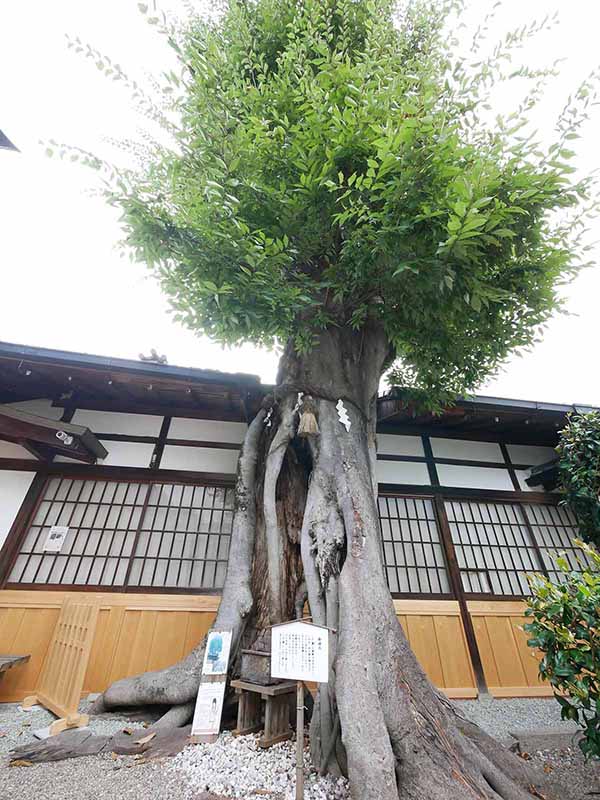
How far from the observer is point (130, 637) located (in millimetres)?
3771

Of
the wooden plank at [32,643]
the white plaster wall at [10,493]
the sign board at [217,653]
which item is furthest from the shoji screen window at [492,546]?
the white plaster wall at [10,493]

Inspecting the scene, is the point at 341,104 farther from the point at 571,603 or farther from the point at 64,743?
the point at 64,743

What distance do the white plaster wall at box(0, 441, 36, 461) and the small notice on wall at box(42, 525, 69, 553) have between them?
38.8 inches

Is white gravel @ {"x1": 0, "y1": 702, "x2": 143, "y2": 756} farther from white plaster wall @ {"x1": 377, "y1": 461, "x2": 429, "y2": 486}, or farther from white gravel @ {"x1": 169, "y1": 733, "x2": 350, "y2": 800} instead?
white plaster wall @ {"x1": 377, "y1": 461, "x2": 429, "y2": 486}

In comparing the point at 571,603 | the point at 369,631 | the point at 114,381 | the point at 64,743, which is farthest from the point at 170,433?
the point at 571,603

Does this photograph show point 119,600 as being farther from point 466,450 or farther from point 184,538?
point 466,450

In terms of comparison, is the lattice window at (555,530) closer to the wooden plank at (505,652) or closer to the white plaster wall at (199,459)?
the wooden plank at (505,652)

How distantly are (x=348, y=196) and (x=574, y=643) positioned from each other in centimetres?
345

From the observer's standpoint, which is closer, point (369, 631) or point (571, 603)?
point (571, 603)

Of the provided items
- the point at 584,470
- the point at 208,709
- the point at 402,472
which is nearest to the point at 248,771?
the point at 208,709

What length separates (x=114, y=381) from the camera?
A: 14.6 ft

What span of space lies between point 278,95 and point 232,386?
2.92 m

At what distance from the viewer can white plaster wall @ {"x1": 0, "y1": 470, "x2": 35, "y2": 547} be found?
4199 millimetres

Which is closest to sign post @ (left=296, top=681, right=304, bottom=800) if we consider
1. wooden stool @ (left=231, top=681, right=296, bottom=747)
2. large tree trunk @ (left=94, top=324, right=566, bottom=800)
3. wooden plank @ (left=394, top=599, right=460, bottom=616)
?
large tree trunk @ (left=94, top=324, right=566, bottom=800)
